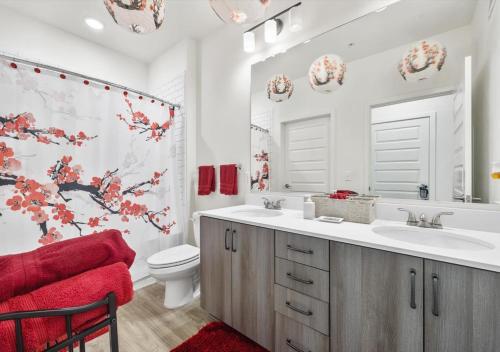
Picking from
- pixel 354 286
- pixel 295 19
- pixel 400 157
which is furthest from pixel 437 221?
pixel 295 19

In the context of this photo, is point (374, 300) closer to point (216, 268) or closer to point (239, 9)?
point (216, 268)

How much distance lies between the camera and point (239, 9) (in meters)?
1.10

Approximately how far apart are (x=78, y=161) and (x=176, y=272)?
3.99 ft

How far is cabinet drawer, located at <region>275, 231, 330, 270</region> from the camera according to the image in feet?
3.68

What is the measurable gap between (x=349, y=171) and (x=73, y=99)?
2.23 metres

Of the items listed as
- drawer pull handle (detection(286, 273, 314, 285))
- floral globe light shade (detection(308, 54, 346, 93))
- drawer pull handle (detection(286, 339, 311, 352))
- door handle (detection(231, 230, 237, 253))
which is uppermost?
floral globe light shade (detection(308, 54, 346, 93))

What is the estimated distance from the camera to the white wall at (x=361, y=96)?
1.25 meters

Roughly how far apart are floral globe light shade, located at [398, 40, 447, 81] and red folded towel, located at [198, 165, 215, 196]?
5.96 feet

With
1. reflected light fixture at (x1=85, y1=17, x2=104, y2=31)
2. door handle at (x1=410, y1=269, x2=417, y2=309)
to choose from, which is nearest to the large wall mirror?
door handle at (x1=410, y1=269, x2=417, y2=309)

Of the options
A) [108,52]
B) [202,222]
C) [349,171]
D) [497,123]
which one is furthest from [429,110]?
[108,52]

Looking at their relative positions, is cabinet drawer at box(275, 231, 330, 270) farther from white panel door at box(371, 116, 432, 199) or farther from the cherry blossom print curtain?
the cherry blossom print curtain

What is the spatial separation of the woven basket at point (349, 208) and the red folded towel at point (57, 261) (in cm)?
117

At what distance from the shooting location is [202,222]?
1.76 metres

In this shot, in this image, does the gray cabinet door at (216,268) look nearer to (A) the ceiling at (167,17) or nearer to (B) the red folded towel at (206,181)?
(B) the red folded towel at (206,181)
